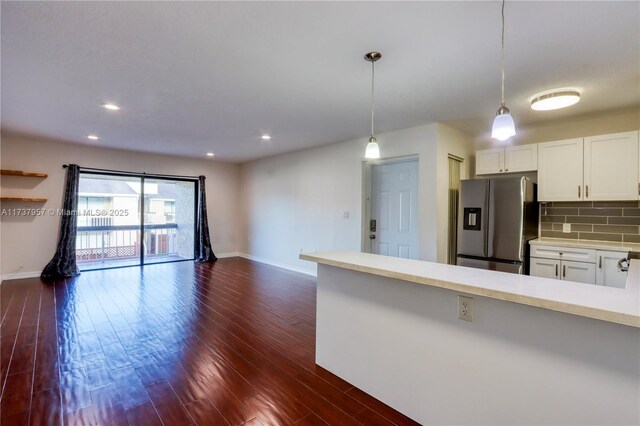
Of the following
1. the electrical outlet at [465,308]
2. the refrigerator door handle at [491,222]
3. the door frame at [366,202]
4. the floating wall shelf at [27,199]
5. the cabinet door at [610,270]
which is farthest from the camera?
the floating wall shelf at [27,199]

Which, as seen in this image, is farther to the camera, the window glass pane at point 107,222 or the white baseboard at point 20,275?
the window glass pane at point 107,222

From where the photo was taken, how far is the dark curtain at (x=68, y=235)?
5.50 metres

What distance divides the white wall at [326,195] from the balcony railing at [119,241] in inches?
78.5

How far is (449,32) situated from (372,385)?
251 centimetres

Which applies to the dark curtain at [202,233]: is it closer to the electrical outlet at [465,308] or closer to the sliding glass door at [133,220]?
the sliding glass door at [133,220]

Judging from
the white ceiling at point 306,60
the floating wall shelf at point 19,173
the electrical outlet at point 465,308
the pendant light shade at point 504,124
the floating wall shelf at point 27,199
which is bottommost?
the electrical outlet at point 465,308

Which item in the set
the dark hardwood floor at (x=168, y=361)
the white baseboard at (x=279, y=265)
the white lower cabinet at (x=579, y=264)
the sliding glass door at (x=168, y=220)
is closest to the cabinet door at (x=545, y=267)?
the white lower cabinet at (x=579, y=264)

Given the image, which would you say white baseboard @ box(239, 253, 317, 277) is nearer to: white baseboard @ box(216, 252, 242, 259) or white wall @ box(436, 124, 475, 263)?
white baseboard @ box(216, 252, 242, 259)

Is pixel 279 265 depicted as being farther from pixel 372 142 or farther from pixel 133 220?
pixel 372 142

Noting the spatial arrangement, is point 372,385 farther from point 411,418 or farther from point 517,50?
point 517,50

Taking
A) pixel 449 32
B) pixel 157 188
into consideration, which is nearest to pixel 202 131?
pixel 157 188

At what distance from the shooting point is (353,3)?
1753 millimetres

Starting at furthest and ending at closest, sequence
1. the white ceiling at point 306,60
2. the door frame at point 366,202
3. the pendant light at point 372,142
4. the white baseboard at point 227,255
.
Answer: the white baseboard at point 227,255 → the door frame at point 366,202 → the pendant light at point 372,142 → the white ceiling at point 306,60

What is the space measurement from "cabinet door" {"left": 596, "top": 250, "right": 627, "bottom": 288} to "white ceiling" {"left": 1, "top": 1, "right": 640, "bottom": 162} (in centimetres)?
164
